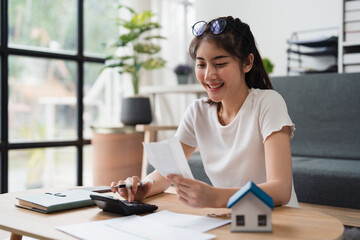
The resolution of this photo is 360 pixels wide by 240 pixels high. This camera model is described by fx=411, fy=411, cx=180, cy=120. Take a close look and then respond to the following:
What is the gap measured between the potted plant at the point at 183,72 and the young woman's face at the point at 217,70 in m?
2.07

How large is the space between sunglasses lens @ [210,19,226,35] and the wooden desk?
0.54 m

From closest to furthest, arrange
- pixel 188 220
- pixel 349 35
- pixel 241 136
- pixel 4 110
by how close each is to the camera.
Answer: pixel 188 220 < pixel 241 136 < pixel 349 35 < pixel 4 110

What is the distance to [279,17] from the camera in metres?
3.37

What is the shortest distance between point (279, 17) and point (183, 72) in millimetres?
904

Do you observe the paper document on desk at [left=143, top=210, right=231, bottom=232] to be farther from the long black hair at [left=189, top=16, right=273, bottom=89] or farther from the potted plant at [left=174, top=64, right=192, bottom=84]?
the potted plant at [left=174, top=64, right=192, bottom=84]

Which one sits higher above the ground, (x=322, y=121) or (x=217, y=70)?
(x=217, y=70)

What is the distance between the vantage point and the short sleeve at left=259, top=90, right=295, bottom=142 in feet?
3.91

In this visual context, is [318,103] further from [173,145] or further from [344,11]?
[173,145]

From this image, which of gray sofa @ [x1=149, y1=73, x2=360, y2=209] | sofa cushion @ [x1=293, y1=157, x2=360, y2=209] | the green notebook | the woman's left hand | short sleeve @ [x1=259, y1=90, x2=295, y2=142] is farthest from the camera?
gray sofa @ [x1=149, y1=73, x2=360, y2=209]

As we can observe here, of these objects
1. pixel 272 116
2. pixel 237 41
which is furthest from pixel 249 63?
pixel 272 116

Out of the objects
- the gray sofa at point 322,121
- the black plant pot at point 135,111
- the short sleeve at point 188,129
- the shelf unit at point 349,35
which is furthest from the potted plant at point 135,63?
the short sleeve at point 188,129

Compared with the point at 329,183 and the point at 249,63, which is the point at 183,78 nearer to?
the point at 329,183

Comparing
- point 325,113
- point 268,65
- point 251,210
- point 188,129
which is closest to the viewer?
point 251,210

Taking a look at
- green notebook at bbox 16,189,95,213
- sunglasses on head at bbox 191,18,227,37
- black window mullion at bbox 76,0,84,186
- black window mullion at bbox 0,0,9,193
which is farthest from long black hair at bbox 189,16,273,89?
black window mullion at bbox 76,0,84,186
